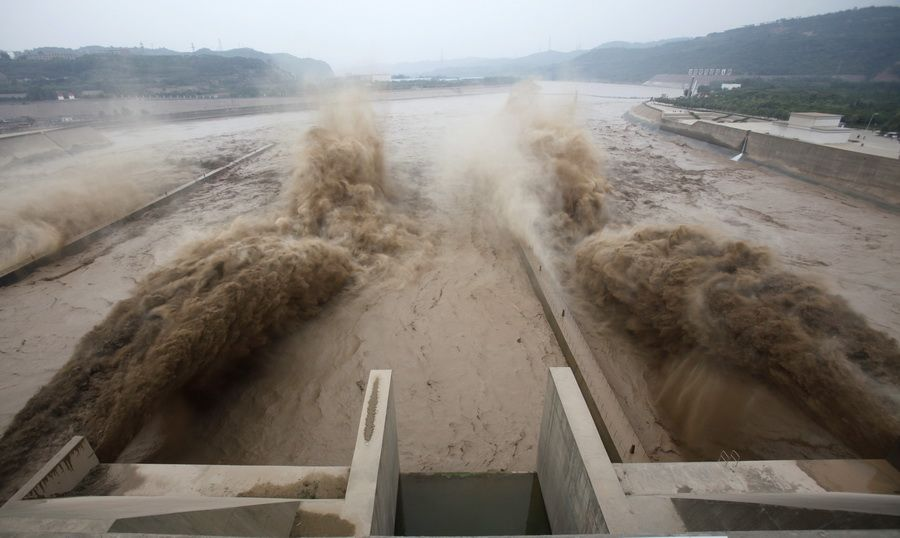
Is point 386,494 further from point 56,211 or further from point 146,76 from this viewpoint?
point 146,76

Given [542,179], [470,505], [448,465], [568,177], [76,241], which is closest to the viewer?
[470,505]

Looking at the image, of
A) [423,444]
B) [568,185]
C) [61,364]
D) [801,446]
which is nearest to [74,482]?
[423,444]

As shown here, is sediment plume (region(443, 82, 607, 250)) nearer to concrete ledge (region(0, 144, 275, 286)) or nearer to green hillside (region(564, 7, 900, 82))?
concrete ledge (region(0, 144, 275, 286))

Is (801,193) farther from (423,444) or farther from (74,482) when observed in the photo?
(74,482)

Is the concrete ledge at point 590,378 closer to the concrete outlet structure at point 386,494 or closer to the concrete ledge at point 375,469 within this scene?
the concrete outlet structure at point 386,494

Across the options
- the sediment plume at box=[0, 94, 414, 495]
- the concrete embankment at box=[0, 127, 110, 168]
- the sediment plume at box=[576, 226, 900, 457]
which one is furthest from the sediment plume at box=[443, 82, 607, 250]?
the concrete embankment at box=[0, 127, 110, 168]

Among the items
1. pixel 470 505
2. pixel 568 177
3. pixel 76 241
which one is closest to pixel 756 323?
pixel 470 505

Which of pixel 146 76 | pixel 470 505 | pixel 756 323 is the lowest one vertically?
pixel 470 505
